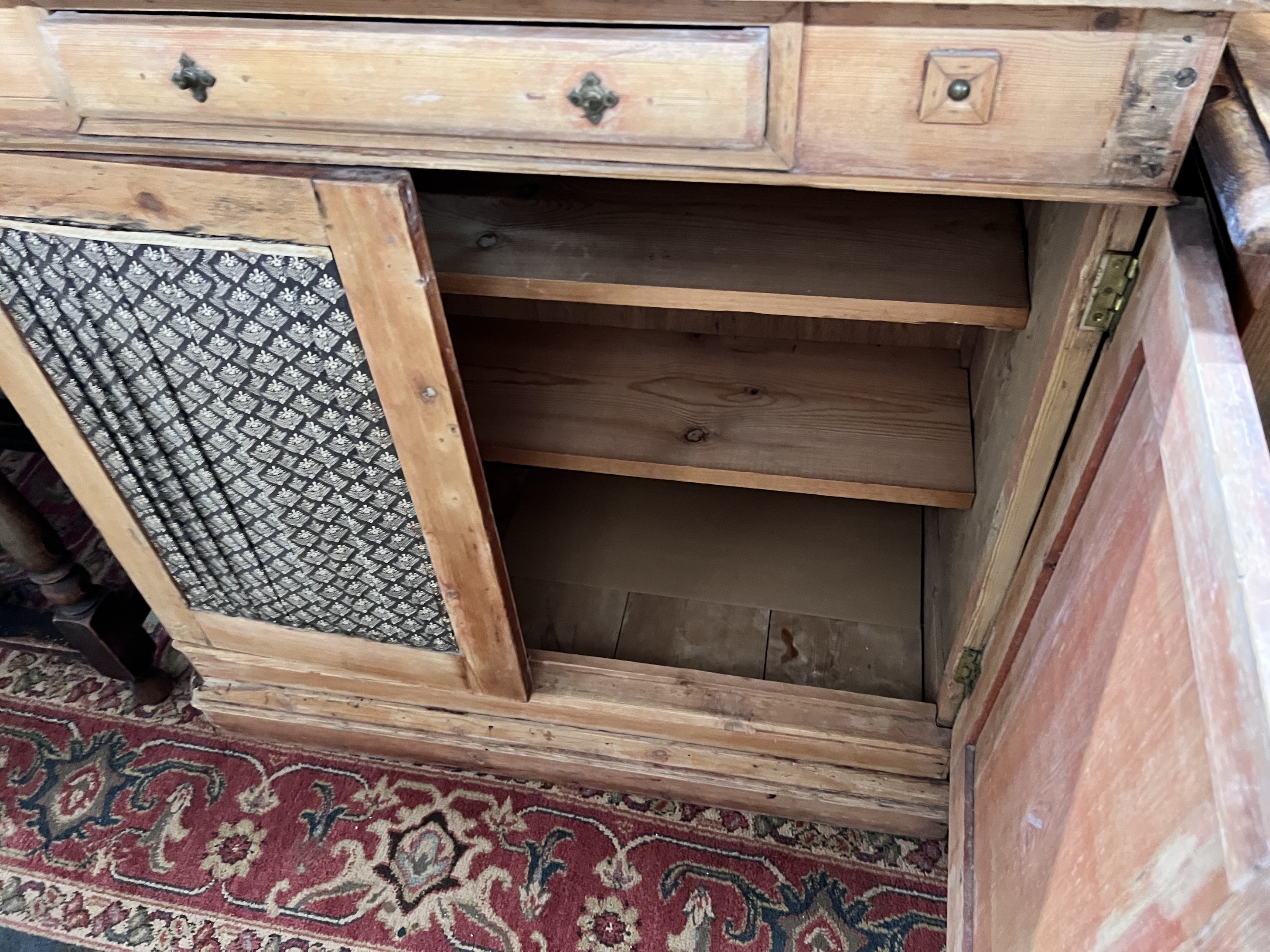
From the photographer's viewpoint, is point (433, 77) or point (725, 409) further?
point (725, 409)

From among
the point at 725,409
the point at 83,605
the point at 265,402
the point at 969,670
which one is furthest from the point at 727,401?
the point at 83,605

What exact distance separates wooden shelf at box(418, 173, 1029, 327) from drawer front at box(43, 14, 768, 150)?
28 cm

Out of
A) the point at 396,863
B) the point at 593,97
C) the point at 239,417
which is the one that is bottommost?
the point at 396,863

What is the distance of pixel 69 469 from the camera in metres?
1.07

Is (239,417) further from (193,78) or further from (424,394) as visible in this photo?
(193,78)

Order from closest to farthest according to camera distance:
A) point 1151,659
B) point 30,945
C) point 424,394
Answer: point 1151,659, point 424,394, point 30,945

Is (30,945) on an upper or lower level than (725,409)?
lower

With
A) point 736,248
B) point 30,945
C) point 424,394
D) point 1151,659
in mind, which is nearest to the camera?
point 1151,659

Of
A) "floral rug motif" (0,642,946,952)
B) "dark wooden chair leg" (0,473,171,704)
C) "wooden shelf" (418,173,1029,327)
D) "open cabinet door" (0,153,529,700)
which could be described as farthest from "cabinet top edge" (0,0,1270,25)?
"floral rug motif" (0,642,946,952)

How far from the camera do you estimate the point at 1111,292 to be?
0.72m

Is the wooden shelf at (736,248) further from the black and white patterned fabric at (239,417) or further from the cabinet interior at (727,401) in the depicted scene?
the black and white patterned fabric at (239,417)

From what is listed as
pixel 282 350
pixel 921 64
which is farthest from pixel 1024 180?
pixel 282 350

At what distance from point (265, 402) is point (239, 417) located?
5 centimetres

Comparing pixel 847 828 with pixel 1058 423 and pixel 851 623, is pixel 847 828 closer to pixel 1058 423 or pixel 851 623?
pixel 851 623
